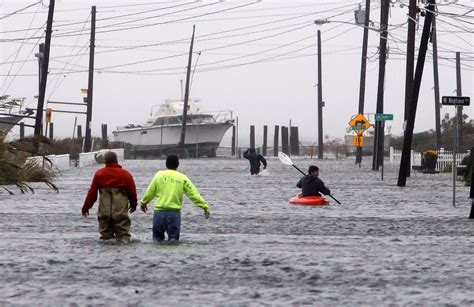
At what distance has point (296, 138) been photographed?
363 feet

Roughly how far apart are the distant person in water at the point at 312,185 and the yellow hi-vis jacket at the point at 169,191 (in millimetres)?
9550

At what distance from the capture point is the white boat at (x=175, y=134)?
105 m

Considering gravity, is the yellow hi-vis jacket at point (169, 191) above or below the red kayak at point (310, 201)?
above

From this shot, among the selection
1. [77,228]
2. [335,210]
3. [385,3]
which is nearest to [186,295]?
[77,228]

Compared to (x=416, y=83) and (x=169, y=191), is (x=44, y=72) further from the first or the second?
(x=169, y=191)

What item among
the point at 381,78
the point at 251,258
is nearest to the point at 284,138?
the point at 381,78

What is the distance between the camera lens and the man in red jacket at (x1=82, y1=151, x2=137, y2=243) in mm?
15922

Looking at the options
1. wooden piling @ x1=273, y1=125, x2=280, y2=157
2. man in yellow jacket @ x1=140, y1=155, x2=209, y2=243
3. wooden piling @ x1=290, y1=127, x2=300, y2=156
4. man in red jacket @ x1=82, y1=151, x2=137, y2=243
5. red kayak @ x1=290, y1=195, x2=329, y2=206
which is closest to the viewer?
man in yellow jacket @ x1=140, y1=155, x2=209, y2=243

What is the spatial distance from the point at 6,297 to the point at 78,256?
373 cm

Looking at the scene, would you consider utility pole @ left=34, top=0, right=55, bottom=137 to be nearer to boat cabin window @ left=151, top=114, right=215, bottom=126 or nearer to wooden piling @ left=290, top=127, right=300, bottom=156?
boat cabin window @ left=151, top=114, right=215, bottom=126

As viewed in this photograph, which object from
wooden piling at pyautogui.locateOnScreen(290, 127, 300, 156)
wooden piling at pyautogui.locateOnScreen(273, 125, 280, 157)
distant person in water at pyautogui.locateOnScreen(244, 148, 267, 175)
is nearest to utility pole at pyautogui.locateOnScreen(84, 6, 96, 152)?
distant person in water at pyautogui.locateOnScreen(244, 148, 267, 175)

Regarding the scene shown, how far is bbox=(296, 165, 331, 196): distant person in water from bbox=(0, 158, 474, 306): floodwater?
795mm

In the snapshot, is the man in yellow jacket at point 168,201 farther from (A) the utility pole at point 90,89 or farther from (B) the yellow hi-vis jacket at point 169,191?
(A) the utility pole at point 90,89

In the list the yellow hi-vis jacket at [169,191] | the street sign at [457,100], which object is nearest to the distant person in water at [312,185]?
the street sign at [457,100]
